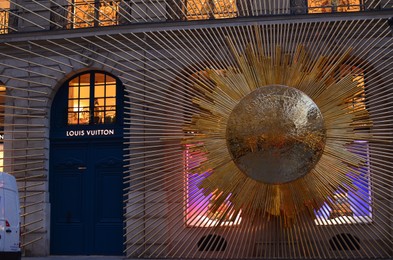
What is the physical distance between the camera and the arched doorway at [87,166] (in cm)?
1247

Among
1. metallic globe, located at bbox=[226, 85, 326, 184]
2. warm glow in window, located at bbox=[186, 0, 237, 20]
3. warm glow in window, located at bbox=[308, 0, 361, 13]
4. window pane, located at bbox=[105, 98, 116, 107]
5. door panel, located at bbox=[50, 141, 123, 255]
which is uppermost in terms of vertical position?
warm glow in window, located at bbox=[308, 0, 361, 13]

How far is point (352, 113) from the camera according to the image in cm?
858

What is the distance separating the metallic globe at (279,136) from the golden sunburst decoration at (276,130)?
0.05ft

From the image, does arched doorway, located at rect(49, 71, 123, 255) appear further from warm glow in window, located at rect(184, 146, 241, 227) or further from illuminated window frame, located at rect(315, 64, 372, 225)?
illuminated window frame, located at rect(315, 64, 372, 225)

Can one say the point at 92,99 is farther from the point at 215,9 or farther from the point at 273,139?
the point at 273,139

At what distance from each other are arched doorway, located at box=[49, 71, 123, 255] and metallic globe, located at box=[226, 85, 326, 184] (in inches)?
190

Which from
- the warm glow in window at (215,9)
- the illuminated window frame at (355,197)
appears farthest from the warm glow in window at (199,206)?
the warm glow in window at (215,9)

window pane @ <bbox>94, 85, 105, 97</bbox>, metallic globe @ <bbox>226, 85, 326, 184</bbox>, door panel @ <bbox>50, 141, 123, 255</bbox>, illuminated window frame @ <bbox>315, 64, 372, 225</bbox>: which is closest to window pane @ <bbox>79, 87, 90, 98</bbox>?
window pane @ <bbox>94, 85, 105, 97</bbox>

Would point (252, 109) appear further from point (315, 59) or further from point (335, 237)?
point (335, 237)

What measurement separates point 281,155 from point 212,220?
155 cm

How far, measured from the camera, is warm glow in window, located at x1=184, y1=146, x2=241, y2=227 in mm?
8773

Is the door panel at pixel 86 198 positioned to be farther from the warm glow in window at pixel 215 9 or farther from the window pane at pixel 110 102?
the warm glow in window at pixel 215 9

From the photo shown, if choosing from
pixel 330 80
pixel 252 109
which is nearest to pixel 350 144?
pixel 330 80

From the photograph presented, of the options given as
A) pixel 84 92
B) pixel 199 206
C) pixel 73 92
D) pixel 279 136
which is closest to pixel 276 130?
pixel 279 136
